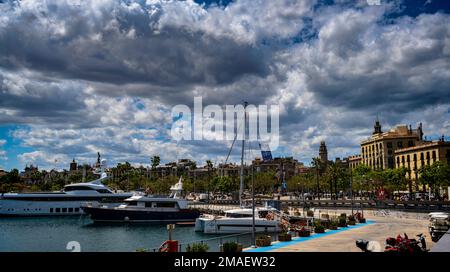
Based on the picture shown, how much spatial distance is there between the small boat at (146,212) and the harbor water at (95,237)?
1.97m

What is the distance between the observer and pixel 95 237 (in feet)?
171

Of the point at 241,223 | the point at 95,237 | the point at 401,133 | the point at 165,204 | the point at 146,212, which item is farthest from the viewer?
the point at 401,133

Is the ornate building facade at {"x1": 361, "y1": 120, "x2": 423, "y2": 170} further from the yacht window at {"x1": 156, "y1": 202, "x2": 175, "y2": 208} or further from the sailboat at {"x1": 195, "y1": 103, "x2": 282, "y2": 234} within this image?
the sailboat at {"x1": 195, "y1": 103, "x2": 282, "y2": 234}

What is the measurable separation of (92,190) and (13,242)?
1576 inches

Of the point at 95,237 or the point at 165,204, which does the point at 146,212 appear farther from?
the point at 95,237

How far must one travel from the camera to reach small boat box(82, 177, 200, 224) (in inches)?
2643

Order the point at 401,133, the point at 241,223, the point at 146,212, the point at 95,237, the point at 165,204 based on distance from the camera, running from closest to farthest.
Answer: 1. the point at 241,223
2. the point at 95,237
3. the point at 146,212
4. the point at 165,204
5. the point at 401,133

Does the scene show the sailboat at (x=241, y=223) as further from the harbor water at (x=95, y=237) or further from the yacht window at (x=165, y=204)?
the yacht window at (x=165, y=204)

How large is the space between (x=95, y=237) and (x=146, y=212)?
16.2 meters

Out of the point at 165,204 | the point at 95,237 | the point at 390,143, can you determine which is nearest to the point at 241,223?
the point at 95,237
